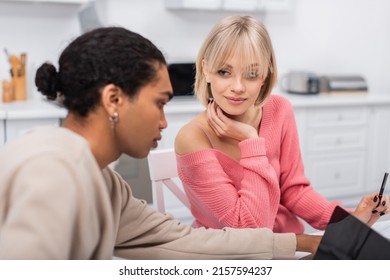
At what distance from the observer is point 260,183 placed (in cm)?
125

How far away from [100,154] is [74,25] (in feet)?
8.12

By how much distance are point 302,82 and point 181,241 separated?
2586 mm

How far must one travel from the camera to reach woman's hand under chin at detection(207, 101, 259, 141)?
131 cm

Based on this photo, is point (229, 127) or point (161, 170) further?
point (161, 170)

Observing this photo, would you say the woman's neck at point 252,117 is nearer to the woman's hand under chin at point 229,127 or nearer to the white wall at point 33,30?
the woman's hand under chin at point 229,127

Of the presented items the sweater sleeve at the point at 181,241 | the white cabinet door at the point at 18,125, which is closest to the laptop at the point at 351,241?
the sweater sleeve at the point at 181,241

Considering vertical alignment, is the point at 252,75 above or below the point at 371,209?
above

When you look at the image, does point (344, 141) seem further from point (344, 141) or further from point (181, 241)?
point (181, 241)

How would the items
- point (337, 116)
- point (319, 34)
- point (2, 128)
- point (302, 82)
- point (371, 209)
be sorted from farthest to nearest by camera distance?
point (319, 34), point (302, 82), point (337, 116), point (2, 128), point (371, 209)

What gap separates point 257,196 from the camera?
123 cm

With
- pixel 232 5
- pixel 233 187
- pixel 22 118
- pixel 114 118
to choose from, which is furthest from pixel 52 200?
pixel 232 5

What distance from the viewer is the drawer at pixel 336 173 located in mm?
3305

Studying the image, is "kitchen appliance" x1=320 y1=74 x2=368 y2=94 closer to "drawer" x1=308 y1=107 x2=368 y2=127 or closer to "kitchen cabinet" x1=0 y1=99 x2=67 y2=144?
"drawer" x1=308 y1=107 x2=368 y2=127

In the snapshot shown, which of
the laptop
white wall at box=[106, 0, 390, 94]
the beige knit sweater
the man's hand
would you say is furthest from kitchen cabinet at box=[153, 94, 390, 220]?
the beige knit sweater
